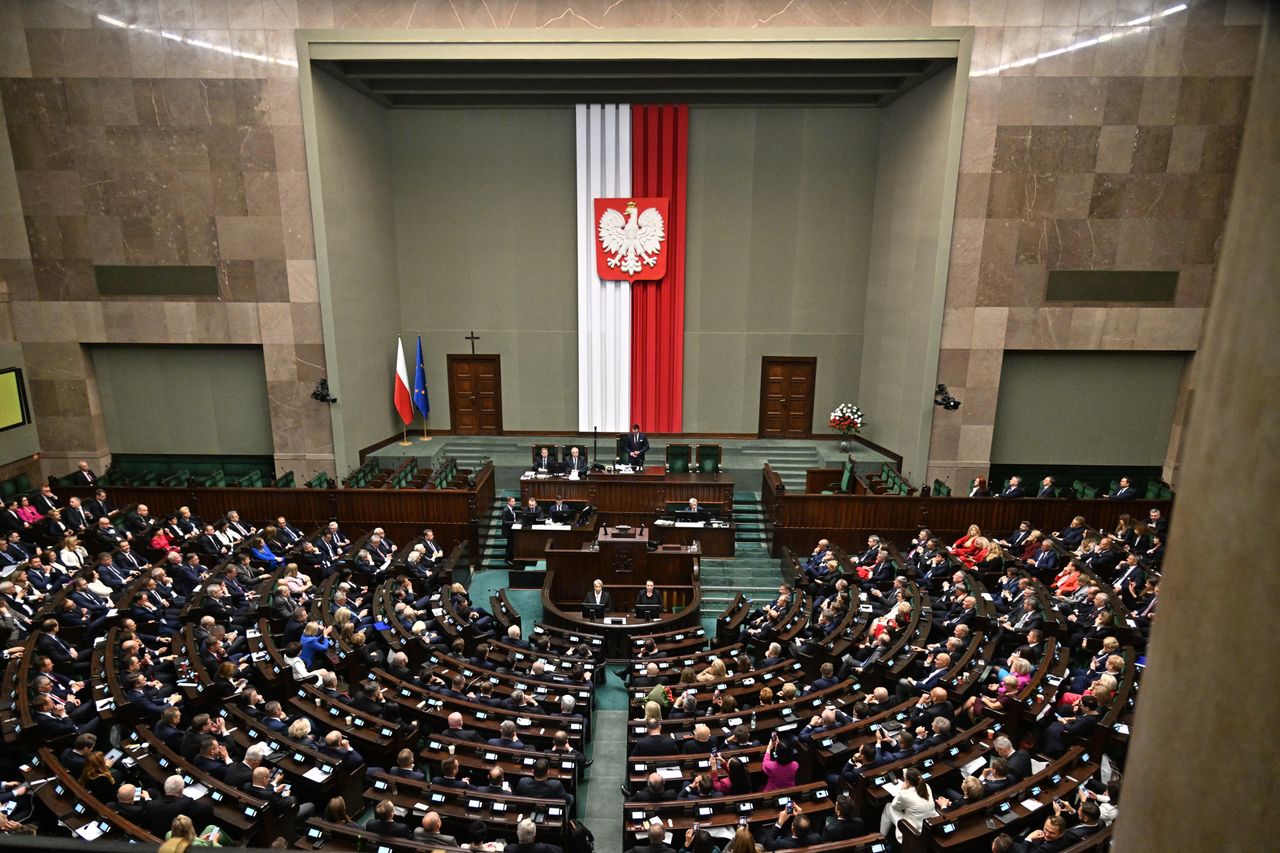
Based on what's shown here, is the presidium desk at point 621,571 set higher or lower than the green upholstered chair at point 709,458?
lower

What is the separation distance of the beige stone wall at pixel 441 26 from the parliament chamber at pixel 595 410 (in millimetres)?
74

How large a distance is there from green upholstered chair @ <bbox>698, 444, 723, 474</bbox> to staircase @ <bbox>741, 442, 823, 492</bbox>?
1383mm

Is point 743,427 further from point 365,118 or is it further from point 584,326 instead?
point 365,118

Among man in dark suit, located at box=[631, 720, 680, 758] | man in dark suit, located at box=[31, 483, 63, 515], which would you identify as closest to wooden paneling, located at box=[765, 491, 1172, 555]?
man in dark suit, located at box=[631, 720, 680, 758]

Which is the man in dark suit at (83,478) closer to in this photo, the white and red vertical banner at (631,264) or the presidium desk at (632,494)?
the presidium desk at (632,494)

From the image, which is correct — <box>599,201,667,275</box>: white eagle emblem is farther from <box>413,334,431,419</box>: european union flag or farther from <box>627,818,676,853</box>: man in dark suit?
<box>627,818,676,853</box>: man in dark suit

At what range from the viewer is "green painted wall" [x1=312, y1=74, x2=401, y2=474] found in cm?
1498

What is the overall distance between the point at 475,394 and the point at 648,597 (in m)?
9.24

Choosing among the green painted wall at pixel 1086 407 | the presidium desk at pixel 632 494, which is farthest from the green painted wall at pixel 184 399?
the green painted wall at pixel 1086 407

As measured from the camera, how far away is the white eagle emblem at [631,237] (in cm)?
1722

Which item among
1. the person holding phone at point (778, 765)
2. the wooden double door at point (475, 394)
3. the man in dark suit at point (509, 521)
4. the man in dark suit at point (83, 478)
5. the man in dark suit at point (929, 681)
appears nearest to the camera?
the person holding phone at point (778, 765)

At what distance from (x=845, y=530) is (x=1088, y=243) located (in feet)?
24.2

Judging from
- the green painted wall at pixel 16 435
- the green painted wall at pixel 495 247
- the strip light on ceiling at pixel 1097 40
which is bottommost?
the green painted wall at pixel 16 435

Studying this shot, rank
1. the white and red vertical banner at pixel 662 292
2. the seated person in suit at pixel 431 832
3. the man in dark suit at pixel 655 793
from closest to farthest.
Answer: the seated person in suit at pixel 431 832
the man in dark suit at pixel 655 793
the white and red vertical banner at pixel 662 292
